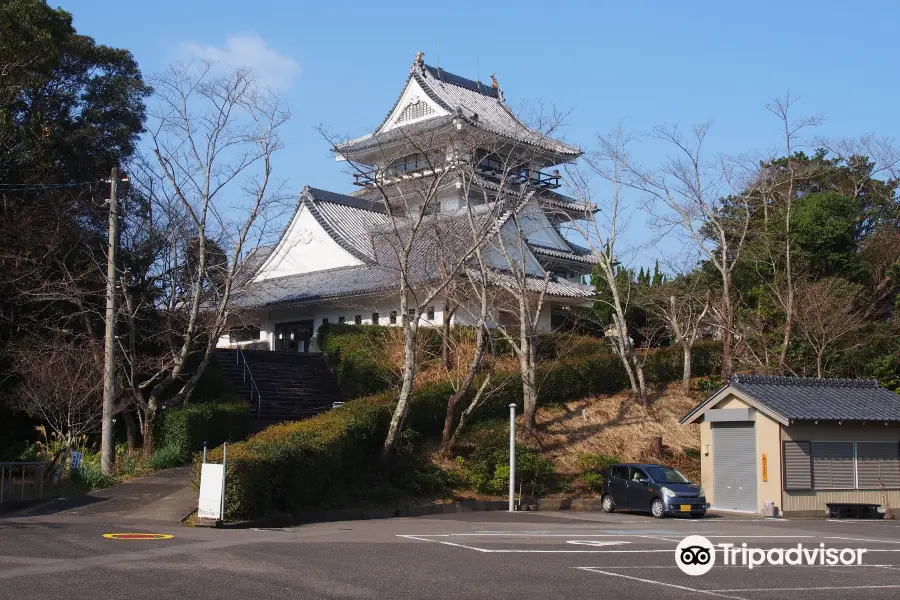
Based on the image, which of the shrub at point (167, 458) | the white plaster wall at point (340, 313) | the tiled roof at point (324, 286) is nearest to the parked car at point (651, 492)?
the shrub at point (167, 458)

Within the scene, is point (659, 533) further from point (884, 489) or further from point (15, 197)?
point (15, 197)

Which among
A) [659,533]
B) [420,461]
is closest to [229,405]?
[420,461]

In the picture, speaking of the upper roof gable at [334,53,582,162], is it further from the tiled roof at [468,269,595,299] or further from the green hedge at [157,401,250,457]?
the green hedge at [157,401,250,457]

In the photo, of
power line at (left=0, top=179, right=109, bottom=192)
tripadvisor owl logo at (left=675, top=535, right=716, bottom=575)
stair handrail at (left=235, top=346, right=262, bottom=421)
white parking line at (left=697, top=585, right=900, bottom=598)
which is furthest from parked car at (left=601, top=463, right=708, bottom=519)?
power line at (left=0, top=179, right=109, bottom=192)

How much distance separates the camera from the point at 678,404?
31922 mm

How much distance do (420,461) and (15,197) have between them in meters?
12.9

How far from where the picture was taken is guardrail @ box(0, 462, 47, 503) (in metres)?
17.4

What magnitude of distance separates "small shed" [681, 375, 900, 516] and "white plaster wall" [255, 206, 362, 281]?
795 inches

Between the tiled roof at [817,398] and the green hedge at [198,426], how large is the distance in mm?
12910

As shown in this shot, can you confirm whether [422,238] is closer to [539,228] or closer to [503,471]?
[503,471]

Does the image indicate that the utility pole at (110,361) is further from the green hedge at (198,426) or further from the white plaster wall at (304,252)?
the white plaster wall at (304,252)

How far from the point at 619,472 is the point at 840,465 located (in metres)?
6.08

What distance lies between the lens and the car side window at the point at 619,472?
77.5 feet

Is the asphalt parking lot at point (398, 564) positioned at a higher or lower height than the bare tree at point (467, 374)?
lower
